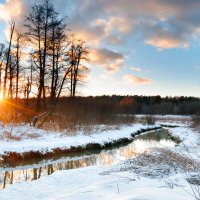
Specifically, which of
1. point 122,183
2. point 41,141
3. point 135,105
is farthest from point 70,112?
point 135,105

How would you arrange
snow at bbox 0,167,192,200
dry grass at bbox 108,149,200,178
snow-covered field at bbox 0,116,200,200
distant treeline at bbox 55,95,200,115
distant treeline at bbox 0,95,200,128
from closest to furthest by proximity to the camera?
snow at bbox 0,167,192,200 < snow-covered field at bbox 0,116,200,200 < dry grass at bbox 108,149,200,178 < distant treeline at bbox 0,95,200,128 < distant treeline at bbox 55,95,200,115

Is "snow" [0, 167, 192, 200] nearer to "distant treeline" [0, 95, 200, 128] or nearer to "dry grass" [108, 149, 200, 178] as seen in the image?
"dry grass" [108, 149, 200, 178]

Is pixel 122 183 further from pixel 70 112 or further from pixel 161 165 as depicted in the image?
pixel 70 112

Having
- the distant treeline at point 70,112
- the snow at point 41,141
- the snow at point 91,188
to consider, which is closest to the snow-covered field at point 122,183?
the snow at point 91,188

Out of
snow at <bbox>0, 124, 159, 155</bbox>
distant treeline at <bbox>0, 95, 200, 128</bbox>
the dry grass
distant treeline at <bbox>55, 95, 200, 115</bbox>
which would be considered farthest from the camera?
distant treeline at <bbox>55, 95, 200, 115</bbox>

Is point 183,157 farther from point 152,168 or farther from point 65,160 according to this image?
point 65,160

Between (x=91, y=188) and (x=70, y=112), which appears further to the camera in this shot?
(x=70, y=112)

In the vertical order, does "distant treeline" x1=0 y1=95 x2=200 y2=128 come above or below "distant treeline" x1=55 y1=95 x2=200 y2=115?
below

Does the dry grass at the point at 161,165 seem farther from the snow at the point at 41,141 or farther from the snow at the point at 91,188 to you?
the snow at the point at 41,141

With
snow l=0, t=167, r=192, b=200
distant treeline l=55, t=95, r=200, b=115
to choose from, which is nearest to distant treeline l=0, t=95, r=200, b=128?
distant treeline l=55, t=95, r=200, b=115

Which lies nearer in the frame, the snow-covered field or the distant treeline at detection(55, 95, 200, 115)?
the snow-covered field

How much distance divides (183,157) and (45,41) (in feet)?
61.5

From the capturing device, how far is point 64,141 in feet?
68.7

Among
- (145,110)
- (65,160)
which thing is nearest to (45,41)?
(65,160)
